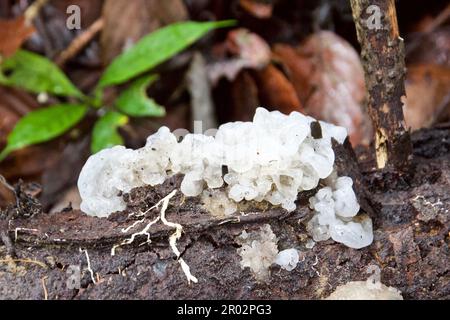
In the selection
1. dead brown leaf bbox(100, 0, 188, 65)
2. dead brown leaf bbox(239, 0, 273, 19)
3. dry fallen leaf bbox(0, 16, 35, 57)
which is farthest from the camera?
dead brown leaf bbox(239, 0, 273, 19)

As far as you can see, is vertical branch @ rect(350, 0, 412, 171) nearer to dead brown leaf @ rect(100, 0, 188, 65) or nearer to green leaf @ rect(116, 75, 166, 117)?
green leaf @ rect(116, 75, 166, 117)

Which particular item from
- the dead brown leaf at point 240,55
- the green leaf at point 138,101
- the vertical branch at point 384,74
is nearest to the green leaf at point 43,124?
the green leaf at point 138,101

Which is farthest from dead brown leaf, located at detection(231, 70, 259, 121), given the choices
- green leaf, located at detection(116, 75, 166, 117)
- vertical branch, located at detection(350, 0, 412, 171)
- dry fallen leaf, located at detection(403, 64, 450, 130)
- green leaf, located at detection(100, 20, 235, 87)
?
vertical branch, located at detection(350, 0, 412, 171)

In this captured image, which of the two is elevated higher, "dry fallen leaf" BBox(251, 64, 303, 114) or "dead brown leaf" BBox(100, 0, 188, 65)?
"dead brown leaf" BBox(100, 0, 188, 65)

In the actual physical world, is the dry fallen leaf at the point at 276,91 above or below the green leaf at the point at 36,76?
above

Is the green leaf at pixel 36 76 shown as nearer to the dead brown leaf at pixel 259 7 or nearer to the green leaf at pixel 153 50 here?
the green leaf at pixel 153 50
